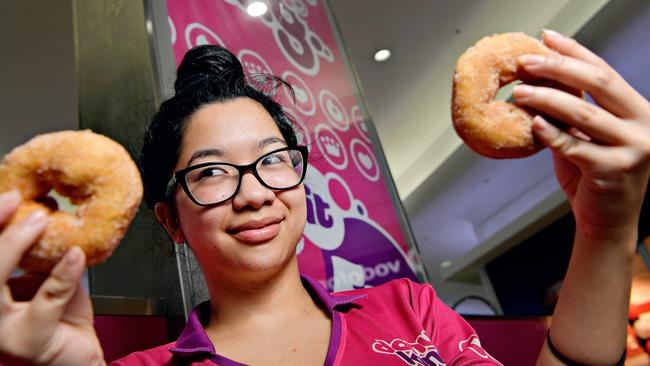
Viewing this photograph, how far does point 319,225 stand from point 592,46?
435cm

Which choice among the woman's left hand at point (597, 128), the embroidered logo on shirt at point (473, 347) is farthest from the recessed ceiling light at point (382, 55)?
the woman's left hand at point (597, 128)

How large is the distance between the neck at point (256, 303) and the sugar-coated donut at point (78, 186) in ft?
1.32

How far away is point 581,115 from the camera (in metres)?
0.70

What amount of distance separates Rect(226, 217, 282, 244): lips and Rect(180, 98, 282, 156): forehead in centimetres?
17

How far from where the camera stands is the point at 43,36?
324 centimetres

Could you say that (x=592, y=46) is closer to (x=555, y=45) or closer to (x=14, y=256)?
(x=555, y=45)

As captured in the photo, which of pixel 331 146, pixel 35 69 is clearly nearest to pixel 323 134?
pixel 331 146

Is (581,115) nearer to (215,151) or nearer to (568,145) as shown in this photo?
(568,145)

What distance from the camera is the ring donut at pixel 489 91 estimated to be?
809mm

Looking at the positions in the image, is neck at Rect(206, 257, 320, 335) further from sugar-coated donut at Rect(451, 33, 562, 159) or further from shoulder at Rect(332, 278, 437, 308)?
sugar-coated donut at Rect(451, 33, 562, 159)

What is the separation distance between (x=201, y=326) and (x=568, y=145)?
820 millimetres

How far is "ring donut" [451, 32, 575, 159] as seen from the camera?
81 centimetres

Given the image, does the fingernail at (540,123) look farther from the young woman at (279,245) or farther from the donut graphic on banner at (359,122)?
the donut graphic on banner at (359,122)

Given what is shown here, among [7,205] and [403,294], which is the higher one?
[7,205]
